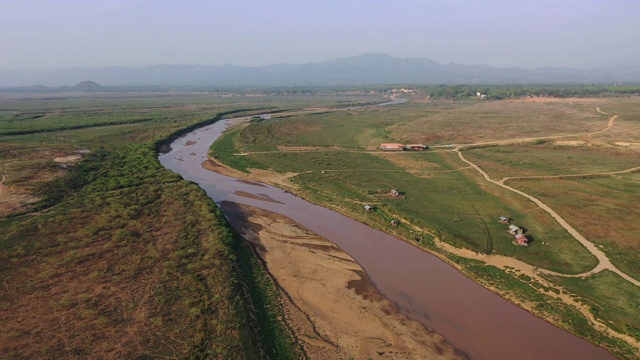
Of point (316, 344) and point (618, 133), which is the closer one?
point (316, 344)

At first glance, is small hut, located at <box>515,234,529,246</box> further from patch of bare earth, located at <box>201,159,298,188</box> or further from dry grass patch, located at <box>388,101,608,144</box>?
dry grass patch, located at <box>388,101,608,144</box>

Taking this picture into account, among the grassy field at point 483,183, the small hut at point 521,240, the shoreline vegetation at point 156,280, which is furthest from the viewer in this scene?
the small hut at point 521,240

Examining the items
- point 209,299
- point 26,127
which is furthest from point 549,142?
point 26,127

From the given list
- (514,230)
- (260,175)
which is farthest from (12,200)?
(514,230)

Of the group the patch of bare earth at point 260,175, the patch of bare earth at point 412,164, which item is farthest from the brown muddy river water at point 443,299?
the patch of bare earth at point 412,164

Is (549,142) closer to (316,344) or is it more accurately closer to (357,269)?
(357,269)

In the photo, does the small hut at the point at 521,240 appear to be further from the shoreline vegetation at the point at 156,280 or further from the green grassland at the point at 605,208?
the green grassland at the point at 605,208

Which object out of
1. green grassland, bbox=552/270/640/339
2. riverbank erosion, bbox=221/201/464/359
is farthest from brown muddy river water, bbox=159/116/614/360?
green grassland, bbox=552/270/640/339
